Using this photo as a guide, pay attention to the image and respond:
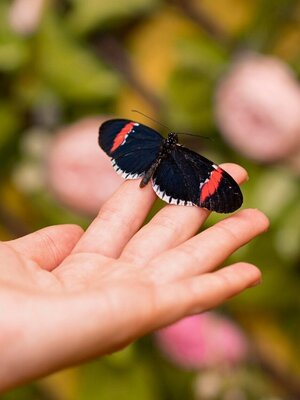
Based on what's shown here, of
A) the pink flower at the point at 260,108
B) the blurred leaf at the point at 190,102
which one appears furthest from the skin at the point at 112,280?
the blurred leaf at the point at 190,102

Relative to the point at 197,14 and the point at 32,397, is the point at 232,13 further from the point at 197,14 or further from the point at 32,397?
the point at 32,397

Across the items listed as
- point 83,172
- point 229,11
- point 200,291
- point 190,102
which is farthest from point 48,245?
point 229,11

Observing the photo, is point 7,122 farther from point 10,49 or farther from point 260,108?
point 260,108

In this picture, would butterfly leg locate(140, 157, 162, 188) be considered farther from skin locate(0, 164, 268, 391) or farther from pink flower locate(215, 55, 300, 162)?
pink flower locate(215, 55, 300, 162)

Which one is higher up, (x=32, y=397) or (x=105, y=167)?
(x=105, y=167)

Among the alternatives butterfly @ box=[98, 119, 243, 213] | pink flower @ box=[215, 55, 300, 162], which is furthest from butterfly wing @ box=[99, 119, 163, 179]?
pink flower @ box=[215, 55, 300, 162]

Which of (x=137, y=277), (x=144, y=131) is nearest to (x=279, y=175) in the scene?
(x=144, y=131)

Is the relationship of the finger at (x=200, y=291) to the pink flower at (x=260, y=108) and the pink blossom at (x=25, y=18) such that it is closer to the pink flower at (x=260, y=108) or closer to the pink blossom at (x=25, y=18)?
the pink flower at (x=260, y=108)

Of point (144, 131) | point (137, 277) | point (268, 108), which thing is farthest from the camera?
point (268, 108)
